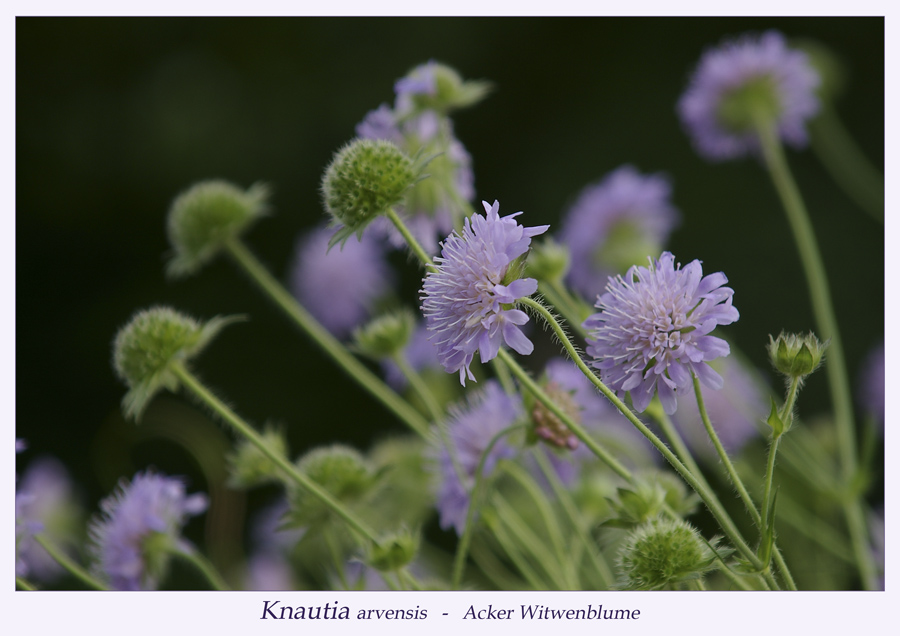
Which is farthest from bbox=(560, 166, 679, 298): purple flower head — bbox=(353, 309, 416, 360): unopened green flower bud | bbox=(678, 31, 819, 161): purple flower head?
bbox=(353, 309, 416, 360): unopened green flower bud

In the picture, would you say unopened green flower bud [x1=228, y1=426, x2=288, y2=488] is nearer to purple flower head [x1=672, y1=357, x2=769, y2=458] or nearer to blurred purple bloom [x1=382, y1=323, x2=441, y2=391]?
blurred purple bloom [x1=382, y1=323, x2=441, y2=391]

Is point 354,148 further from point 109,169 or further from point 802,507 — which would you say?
point 109,169

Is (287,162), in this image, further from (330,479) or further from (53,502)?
(330,479)

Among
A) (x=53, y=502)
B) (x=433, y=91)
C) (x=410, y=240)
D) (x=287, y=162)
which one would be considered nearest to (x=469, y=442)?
(x=410, y=240)

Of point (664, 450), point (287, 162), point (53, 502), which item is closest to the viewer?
point (664, 450)

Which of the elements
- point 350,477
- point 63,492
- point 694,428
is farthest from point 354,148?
point 63,492

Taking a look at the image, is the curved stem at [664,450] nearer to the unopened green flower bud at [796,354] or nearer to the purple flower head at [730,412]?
the unopened green flower bud at [796,354]
